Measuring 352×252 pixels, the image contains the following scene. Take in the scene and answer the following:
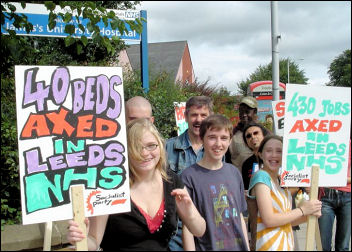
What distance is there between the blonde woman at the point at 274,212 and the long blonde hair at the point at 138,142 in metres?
0.64

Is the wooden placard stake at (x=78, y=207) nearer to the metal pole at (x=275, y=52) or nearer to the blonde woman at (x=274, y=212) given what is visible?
the blonde woman at (x=274, y=212)

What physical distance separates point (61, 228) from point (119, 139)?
81.0 inches

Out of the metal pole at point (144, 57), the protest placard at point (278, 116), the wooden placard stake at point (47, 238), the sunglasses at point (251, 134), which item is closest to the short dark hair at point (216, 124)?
the wooden placard stake at point (47, 238)

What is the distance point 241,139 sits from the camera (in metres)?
4.31

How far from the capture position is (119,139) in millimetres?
2279

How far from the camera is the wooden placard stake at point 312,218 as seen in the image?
7.53 feet

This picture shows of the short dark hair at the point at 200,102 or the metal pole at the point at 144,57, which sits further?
the metal pole at the point at 144,57

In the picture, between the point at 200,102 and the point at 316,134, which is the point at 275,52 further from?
the point at 316,134

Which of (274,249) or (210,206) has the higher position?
(210,206)

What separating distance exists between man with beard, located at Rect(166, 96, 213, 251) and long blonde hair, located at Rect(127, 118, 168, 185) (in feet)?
2.72

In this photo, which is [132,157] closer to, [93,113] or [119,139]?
[119,139]

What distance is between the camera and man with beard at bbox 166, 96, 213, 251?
319 centimetres

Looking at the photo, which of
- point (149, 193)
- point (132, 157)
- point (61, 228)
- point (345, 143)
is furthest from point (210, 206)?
point (61, 228)

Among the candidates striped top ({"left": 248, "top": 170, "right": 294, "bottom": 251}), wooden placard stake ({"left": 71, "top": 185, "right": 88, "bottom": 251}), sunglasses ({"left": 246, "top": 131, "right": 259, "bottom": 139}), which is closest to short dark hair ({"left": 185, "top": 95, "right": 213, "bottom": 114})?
sunglasses ({"left": 246, "top": 131, "right": 259, "bottom": 139})
